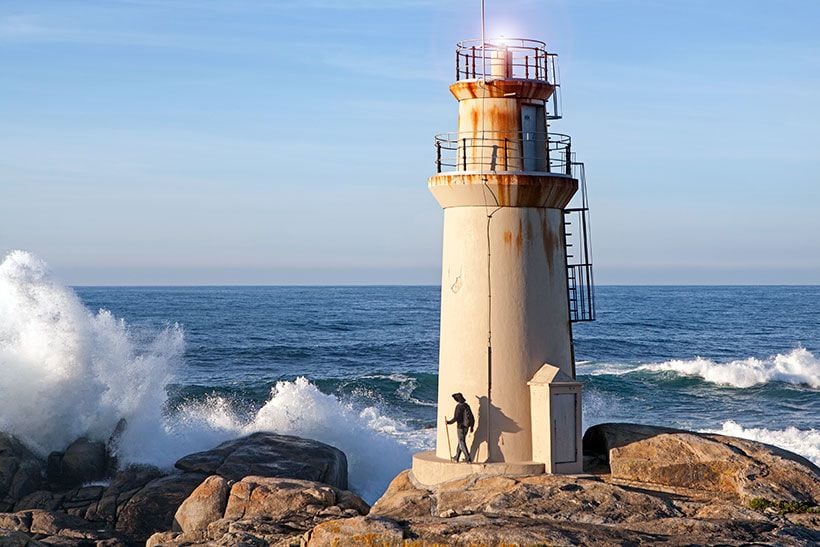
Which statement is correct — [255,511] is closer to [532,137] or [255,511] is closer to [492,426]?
[492,426]

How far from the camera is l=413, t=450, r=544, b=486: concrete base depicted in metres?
13.8

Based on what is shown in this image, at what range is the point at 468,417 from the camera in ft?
45.8

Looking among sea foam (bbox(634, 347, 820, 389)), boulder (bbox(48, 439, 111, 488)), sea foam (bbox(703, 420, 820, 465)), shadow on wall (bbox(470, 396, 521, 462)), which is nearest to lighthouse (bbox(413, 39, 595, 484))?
shadow on wall (bbox(470, 396, 521, 462))

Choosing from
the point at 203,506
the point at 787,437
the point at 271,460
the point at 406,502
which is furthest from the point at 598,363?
the point at 406,502

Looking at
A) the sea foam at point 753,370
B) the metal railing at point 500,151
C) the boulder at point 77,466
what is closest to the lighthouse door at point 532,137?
the metal railing at point 500,151

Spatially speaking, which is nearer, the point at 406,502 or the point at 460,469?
the point at 406,502

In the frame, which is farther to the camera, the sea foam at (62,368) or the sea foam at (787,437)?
the sea foam at (787,437)

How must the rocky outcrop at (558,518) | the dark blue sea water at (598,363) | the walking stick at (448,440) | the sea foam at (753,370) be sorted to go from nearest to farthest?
the rocky outcrop at (558,518) < the walking stick at (448,440) < the dark blue sea water at (598,363) < the sea foam at (753,370)

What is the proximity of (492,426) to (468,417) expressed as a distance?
342mm

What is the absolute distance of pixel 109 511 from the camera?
16750 mm

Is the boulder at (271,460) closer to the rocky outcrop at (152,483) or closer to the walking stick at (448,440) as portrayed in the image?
the rocky outcrop at (152,483)

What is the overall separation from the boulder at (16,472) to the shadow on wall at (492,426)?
823 cm

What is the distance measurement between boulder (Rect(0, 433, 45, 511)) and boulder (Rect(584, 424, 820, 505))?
9.88m

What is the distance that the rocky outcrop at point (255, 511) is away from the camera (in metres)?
13.1
